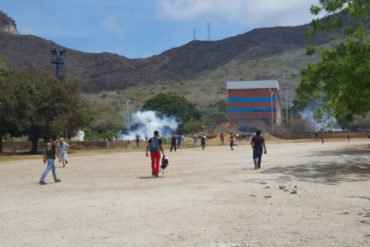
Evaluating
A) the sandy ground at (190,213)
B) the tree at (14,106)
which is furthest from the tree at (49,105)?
the sandy ground at (190,213)

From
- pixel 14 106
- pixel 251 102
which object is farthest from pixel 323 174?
pixel 251 102

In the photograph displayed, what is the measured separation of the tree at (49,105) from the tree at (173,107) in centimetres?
4756

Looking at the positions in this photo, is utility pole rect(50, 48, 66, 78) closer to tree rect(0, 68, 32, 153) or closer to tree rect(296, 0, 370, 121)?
tree rect(0, 68, 32, 153)

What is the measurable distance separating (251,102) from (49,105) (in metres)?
62.4

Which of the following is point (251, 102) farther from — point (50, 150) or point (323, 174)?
point (50, 150)

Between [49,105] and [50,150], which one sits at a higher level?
[49,105]

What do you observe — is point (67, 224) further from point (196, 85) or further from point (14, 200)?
point (196, 85)

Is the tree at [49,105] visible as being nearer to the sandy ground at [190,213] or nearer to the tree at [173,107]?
the sandy ground at [190,213]

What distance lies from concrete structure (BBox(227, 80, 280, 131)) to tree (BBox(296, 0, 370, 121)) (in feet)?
249

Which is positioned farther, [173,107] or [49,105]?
[173,107]

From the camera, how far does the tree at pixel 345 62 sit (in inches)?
670

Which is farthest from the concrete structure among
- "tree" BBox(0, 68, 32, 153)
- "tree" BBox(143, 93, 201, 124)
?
"tree" BBox(0, 68, 32, 153)

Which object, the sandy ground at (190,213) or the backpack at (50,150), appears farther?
the backpack at (50,150)

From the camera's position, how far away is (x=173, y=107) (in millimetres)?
91250
